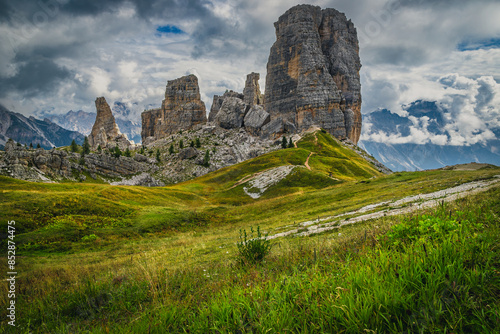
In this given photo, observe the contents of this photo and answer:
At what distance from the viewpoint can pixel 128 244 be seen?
2223 centimetres

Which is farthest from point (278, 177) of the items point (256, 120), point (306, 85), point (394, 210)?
point (306, 85)

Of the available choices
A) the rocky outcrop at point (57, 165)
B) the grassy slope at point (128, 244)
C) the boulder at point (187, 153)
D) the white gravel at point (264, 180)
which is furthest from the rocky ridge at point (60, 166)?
the white gravel at point (264, 180)

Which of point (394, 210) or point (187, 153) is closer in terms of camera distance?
point (394, 210)

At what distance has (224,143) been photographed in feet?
603

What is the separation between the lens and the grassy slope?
5637 mm

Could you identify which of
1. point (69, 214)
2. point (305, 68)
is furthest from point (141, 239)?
point (305, 68)

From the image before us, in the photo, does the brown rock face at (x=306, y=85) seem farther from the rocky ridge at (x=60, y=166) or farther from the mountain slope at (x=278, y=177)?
the rocky ridge at (x=60, y=166)

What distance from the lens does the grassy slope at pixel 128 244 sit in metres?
5.64

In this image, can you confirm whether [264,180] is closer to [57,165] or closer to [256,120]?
[57,165]

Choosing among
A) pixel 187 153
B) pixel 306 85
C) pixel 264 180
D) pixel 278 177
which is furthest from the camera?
pixel 306 85

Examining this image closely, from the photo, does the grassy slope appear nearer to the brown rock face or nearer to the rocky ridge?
the rocky ridge

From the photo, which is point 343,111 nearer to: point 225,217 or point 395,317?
point 225,217

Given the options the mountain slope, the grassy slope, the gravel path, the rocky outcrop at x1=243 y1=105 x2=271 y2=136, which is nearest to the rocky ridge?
the mountain slope

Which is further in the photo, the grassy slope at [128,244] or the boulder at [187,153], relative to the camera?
the boulder at [187,153]
